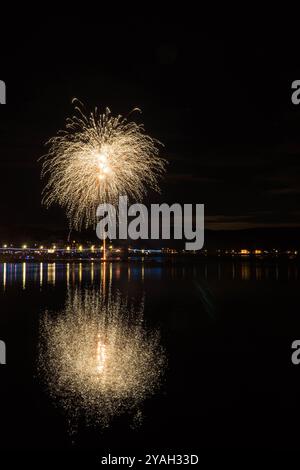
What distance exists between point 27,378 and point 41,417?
6.49ft

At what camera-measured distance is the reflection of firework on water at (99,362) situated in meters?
7.90

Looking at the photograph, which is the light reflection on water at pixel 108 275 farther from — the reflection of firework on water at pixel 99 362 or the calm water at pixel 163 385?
the calm water at pixel 163 385

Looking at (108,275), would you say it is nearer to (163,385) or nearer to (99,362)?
(99,362)

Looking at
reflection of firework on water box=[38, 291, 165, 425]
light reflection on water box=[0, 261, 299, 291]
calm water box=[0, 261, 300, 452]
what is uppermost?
reflection of firework on water box=[38, 291, 165, 425]

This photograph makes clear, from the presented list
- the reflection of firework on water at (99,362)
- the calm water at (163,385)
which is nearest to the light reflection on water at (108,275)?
the reflection of firework on water at (99,362)

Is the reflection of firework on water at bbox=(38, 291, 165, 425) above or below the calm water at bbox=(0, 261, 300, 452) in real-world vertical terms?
above

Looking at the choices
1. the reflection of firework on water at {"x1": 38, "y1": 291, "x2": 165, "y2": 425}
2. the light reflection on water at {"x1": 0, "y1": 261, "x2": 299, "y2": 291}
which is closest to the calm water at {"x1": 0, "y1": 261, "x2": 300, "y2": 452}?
the reflection of firework on water at {"x1": 38, "y1": 291, "x2": 165, "y2": 425}

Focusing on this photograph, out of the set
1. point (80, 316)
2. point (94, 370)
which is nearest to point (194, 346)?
point (94, 370)

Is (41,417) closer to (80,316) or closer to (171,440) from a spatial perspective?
(171,440)

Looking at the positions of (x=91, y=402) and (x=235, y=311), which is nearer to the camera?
(x=91, y=402)

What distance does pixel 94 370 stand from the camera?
977 cm

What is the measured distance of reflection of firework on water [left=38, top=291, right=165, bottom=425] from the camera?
7.90 m

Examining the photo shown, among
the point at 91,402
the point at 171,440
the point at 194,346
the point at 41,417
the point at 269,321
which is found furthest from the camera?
the point at 269,321

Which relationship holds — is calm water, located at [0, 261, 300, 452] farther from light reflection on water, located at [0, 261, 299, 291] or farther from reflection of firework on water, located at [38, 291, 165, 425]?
light reflection on water, located at [0, 261, 299, 291]
